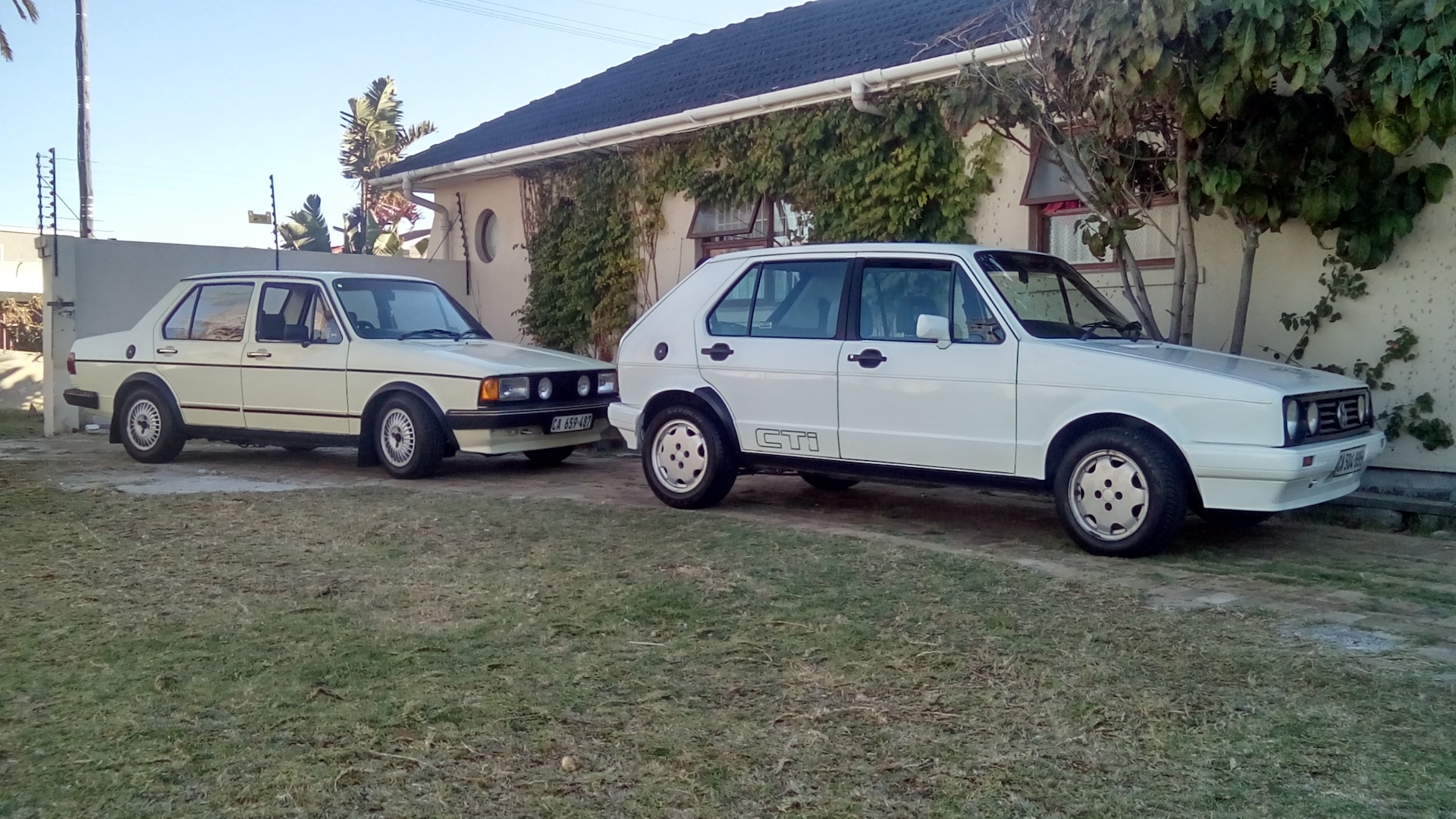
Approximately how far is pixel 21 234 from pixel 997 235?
4924cm

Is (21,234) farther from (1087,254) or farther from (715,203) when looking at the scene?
(1087,254)

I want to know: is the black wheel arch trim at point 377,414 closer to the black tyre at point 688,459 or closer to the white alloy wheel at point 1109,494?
the black tyre at point 688,459

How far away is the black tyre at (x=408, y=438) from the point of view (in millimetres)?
9266

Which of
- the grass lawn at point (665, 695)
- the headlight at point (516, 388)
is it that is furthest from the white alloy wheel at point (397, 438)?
the grass lawn at point (665, 695)

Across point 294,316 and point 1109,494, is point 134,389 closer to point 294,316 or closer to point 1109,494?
point 294,316

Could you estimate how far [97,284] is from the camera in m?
13.5

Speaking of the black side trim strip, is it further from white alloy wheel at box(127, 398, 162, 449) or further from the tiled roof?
white alloy wheel at box(127, 398, 162, 449)

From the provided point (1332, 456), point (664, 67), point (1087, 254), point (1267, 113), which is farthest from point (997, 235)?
point (664, 67)

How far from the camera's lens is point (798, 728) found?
376cm

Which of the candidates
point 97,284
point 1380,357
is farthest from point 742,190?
point 97,284

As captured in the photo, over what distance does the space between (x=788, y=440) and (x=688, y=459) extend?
2.46ft

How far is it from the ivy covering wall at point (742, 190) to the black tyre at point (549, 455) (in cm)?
313

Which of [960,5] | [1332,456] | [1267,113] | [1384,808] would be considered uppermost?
[960,5]

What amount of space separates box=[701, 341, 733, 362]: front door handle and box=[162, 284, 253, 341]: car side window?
4565 millimetres
